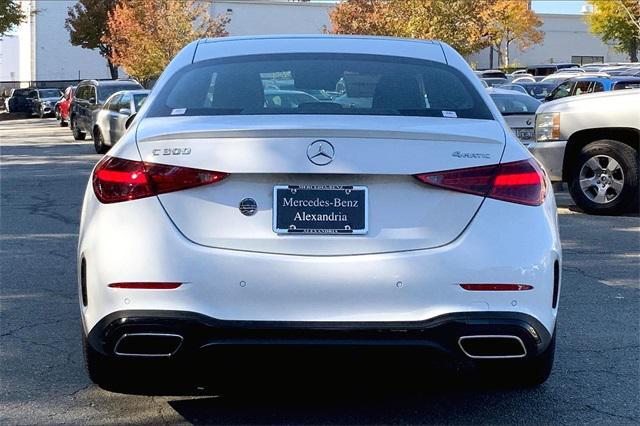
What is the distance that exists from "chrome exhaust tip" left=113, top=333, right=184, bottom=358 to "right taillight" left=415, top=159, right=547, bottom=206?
3.90ft

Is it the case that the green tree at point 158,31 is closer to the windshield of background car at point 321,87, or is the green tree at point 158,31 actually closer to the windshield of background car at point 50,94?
the windshield of background car at point 50,94

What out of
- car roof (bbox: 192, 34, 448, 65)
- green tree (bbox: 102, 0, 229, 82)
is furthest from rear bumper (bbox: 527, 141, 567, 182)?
green tree (bbox: 102, 0, 229, 82)

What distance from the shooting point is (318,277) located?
3941mm

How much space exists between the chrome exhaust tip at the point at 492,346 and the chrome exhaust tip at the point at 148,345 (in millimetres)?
1148

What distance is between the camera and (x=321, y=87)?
484cm

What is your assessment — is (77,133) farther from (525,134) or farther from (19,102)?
(19,102)

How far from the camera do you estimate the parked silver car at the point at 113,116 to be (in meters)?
21.5

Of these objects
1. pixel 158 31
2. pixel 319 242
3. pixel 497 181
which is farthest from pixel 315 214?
pixel 158 31

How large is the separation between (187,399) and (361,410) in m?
0.86

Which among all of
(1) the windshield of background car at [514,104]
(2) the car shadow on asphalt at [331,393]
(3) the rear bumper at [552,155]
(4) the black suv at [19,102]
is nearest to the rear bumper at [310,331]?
(2) the car shadow on asphalt at [331,393]

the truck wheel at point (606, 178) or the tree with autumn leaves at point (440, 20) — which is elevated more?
the tree with autumn leaves at point (440, 20)

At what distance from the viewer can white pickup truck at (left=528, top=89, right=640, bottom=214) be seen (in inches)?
448

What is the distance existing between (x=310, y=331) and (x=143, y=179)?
3.02ft

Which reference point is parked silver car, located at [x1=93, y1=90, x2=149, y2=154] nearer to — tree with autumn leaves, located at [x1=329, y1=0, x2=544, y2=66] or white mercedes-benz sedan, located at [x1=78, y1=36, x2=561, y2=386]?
tree with autumn leaves, located at [x1=329, y1=0, x2=544, y2=66]
